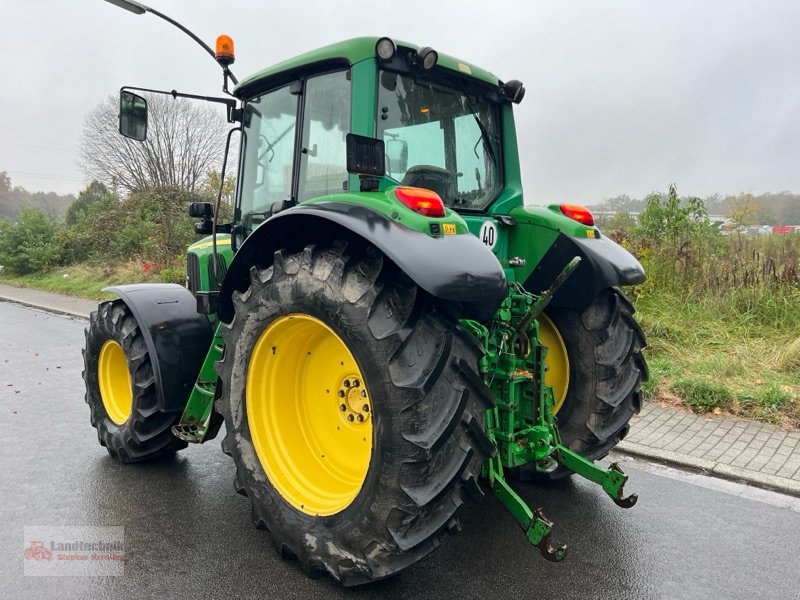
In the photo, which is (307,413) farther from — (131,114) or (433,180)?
(131,114)

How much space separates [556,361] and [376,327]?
1611mm

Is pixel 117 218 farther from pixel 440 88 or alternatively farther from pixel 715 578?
pixel 715 578

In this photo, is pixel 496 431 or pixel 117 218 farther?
pixel 117 218

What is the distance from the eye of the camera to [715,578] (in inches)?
102

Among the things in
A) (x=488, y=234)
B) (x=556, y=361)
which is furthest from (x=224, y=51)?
(x=556, y=361)

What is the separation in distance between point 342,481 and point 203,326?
5.08 ft

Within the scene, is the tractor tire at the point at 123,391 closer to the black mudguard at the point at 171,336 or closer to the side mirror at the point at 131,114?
the black mudguard at the point at 171,336

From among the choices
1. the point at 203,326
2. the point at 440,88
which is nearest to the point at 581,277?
the point at 440,88

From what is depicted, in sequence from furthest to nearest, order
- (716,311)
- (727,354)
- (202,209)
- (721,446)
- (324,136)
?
(716,311), (727,354), (721,446), (202,209), (324,136)

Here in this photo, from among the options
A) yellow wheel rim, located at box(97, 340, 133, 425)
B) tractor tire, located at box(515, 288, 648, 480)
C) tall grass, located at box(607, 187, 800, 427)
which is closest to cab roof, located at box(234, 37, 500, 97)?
tractor tire, located at box(515, 288, 648, 480)

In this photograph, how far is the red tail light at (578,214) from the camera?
10.7ft

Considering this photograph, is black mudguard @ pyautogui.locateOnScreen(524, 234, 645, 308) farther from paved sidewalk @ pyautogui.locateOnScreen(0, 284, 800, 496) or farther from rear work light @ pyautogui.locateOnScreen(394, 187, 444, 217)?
paved sidewalk @ pyautogui.locateOnScreen(0, 284, 800, 496)

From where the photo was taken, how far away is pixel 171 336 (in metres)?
3.51

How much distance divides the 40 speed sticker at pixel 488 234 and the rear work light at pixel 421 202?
0.76 metres
